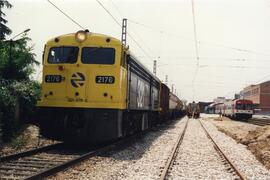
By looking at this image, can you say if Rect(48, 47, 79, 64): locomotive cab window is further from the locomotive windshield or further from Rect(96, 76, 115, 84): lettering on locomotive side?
the locomotive windshield

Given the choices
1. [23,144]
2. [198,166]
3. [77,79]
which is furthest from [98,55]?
[198,166]

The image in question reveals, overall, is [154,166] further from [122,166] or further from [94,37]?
[94,37]

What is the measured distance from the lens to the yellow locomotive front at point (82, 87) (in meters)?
12.2

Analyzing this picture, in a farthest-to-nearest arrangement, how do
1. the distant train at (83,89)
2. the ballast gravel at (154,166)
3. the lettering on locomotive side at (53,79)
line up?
the lettering on locomotive side at (53,79) → the distant train at (83,89) → the ballast gravel at (154,166)

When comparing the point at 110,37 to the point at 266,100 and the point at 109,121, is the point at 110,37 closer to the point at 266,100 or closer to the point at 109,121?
the point at 109,121

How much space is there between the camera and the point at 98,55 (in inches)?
512

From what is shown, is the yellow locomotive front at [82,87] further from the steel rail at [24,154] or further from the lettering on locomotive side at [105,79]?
the steel rail at [24,154]

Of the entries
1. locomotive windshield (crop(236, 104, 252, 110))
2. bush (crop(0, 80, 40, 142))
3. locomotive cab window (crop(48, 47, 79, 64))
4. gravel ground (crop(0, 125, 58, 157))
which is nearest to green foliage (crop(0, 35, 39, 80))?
bush (crop(0, 80, 40, 142))

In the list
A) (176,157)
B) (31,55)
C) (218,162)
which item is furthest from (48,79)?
(31,55)

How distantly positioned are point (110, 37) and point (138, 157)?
3.74 m

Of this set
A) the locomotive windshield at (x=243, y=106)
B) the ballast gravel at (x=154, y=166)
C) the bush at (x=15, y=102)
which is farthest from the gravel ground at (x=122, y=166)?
the locomotive windshield at (x=243, y=106)

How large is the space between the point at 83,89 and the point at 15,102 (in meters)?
3.89

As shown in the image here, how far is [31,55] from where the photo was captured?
19938mm

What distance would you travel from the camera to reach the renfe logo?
498 inches
